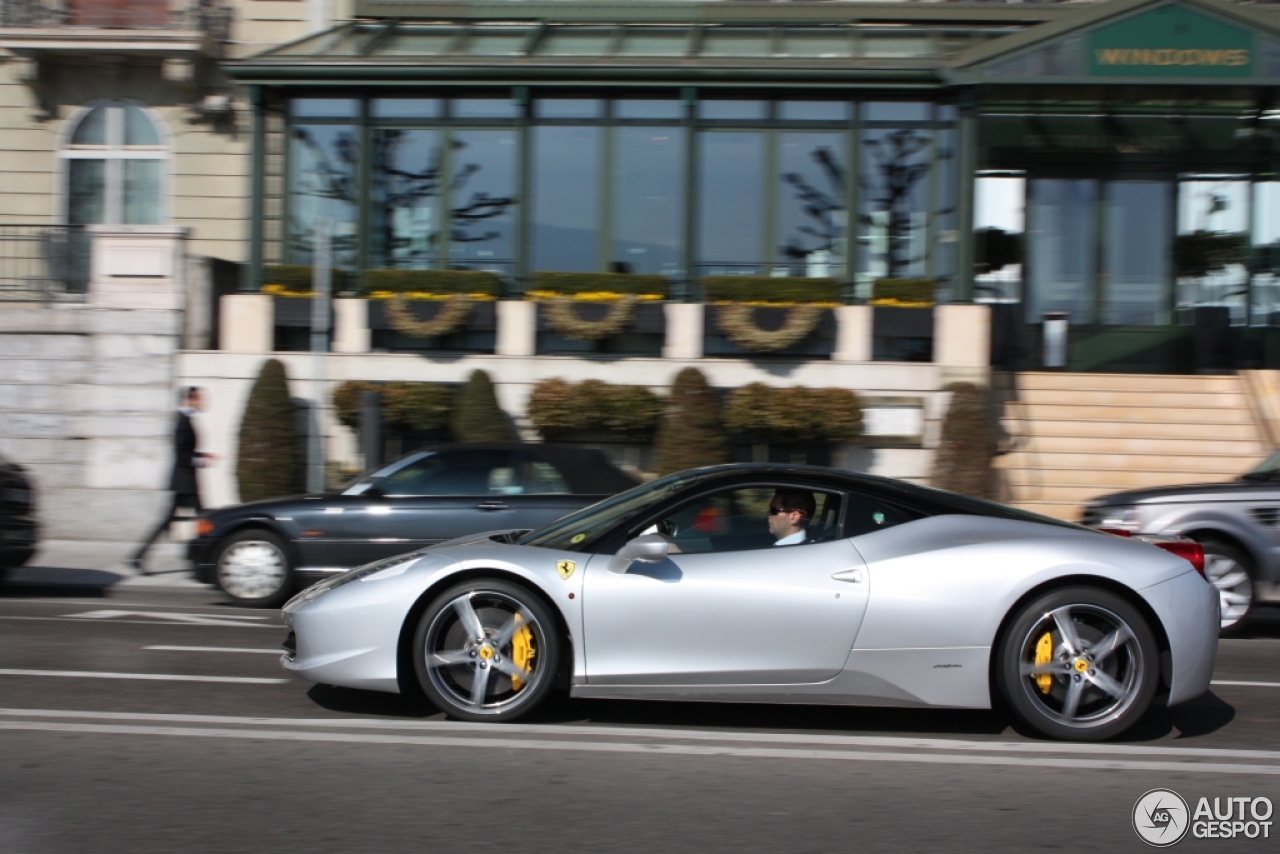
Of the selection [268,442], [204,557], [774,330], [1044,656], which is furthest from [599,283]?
[1044,656]

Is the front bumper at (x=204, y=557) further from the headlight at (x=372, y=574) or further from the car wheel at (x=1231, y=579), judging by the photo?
the car wheel at (x=1231, y=579)

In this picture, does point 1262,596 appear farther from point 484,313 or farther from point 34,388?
point 34,388

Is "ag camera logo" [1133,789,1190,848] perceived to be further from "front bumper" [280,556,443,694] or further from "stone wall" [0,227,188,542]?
"stone wall" [0,227,188,542]

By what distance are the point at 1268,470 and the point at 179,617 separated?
8898mm

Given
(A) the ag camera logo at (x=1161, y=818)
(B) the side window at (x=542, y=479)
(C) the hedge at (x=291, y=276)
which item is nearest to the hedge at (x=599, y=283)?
(C) the hedge at (x=291, y=276)

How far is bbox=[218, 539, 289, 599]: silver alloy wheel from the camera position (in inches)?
405

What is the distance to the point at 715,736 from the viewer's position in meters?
5.51

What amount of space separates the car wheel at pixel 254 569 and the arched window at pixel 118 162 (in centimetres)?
1103

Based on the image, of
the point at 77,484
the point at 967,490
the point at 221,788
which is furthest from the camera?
the point at 77,484

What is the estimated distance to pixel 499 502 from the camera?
1014 cm

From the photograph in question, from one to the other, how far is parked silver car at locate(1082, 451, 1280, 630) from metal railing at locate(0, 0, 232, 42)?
15.6 metres

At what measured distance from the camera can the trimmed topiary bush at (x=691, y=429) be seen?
49.9 feet

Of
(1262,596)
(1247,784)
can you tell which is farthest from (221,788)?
(1262,596)

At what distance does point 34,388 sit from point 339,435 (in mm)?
3914
